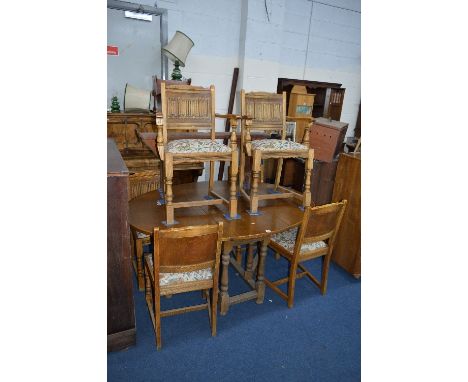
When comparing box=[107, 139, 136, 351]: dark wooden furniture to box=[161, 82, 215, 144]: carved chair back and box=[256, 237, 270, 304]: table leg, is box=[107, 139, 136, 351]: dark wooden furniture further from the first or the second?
box=[256, 237, 270, 304]: table leg

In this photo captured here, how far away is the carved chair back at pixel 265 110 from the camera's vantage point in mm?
2613

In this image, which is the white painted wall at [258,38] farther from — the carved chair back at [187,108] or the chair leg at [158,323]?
the chair leg at [158,323]

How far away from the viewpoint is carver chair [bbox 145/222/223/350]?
1544 mm

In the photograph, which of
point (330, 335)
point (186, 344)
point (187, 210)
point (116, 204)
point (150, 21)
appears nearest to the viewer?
point (116, 204)

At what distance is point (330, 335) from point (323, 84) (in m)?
4.26

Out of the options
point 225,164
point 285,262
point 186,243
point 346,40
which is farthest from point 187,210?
point 346,40

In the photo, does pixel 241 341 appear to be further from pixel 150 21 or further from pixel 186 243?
pixel 150 21

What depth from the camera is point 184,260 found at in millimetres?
1671

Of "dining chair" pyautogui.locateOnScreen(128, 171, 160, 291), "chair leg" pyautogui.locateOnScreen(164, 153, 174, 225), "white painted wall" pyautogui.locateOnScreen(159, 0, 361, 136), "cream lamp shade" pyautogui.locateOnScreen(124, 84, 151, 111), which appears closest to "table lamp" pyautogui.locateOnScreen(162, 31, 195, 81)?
"cream lamp shade" pyautogui.locateOnScreen(124, 84, 151, 111)

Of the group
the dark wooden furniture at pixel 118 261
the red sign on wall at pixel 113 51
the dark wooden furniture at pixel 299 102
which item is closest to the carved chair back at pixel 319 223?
the dark wooden furniture at pixel 118 261

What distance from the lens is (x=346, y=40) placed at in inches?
209

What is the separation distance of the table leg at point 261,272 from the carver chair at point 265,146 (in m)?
0.25

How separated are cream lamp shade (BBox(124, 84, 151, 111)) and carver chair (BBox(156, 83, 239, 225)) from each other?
3.95 feet

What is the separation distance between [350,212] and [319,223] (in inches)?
29.0
